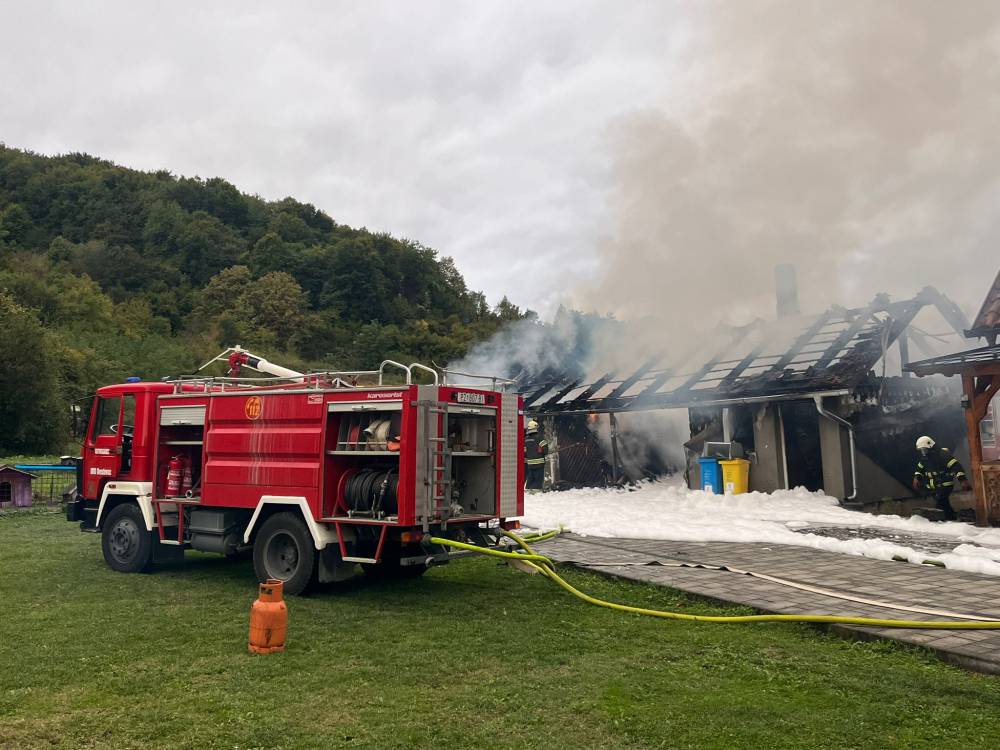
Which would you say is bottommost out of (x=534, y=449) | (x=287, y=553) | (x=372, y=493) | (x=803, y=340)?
(x=287, y=553)

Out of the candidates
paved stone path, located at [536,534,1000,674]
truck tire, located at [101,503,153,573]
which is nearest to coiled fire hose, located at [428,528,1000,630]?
paved stone path, located at [536,534,1000,674]

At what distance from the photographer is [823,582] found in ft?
27.0

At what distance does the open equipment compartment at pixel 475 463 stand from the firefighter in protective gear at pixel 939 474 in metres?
8.87

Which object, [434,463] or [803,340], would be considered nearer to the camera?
[434,463]

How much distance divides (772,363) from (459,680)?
44.0 ft

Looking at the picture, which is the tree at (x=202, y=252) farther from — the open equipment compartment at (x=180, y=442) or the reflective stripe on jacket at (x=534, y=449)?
the open equipment compartment at (x=180, y=442)

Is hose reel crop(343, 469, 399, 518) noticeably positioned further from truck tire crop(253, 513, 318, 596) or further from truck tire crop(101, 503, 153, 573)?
truck tire crop(101, 503, 153, 573)

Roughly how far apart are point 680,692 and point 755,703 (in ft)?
1.53

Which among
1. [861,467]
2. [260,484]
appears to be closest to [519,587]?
[260,484]

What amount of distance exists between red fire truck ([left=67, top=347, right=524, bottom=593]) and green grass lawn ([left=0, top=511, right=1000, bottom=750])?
730 mm

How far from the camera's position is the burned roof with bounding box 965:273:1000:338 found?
1429 centimetres

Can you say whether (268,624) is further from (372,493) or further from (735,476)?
(735,476)

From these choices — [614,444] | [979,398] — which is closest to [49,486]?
[614,444]

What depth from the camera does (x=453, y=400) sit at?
7945 mm
